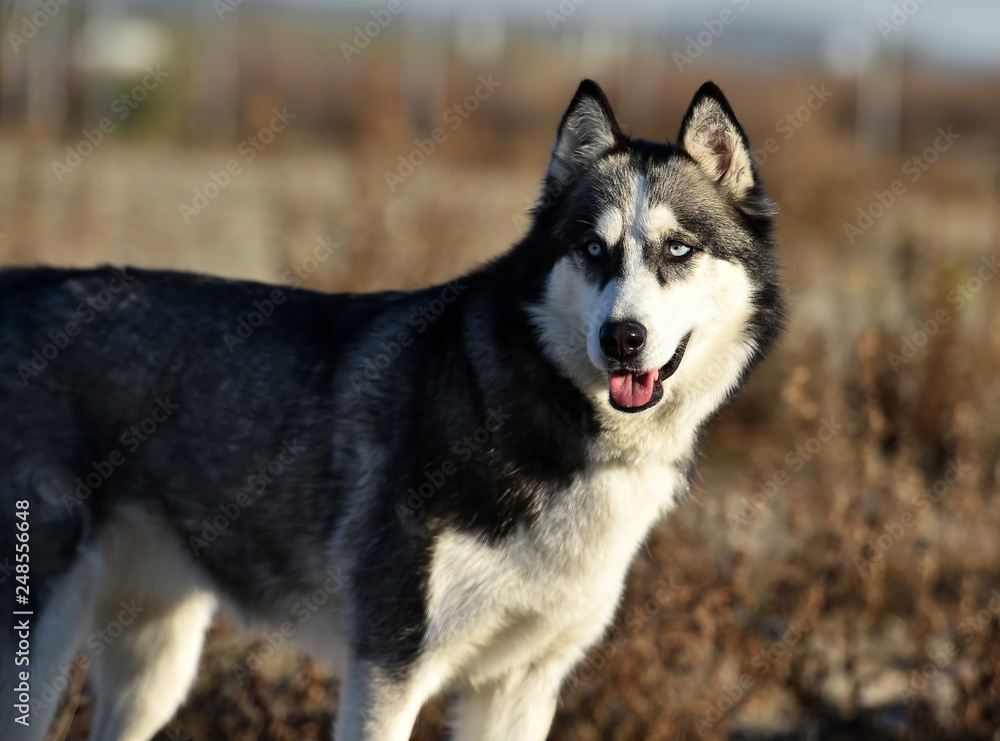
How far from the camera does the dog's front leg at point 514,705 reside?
10.2 ft

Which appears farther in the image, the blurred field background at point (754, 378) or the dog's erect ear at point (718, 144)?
the blurred field background at point (754, 378)

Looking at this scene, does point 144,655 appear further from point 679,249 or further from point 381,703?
point 679,249

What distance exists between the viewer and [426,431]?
115 inches

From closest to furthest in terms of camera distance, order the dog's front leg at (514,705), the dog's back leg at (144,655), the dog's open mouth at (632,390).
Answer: the dog's open mouth at (632,390)
the dog's front leg at (514,705)
the dog's back leg at (144,655)

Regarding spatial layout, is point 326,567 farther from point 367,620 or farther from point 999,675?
point 999,675

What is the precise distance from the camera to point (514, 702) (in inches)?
123

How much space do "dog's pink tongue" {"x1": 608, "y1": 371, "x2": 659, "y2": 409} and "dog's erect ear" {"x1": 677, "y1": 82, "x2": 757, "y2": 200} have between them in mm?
646

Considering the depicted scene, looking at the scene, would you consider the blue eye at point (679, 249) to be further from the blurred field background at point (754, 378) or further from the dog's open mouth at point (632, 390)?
the blurred field background at point (754, 378)

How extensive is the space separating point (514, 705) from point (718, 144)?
5.51 ft

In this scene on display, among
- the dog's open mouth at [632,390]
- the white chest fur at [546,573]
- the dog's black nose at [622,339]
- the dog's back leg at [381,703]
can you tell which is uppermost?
the dog's black nose at [622,339]

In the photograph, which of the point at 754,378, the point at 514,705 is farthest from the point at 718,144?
the point at 754,378

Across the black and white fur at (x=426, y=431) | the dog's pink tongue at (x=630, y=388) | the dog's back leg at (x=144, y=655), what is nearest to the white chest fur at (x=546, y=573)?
the black and white fur at (x=426, y=431)

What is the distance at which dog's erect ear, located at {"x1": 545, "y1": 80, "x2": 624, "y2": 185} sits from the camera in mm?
2975

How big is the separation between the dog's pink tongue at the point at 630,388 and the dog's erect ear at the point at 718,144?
0.65 m
